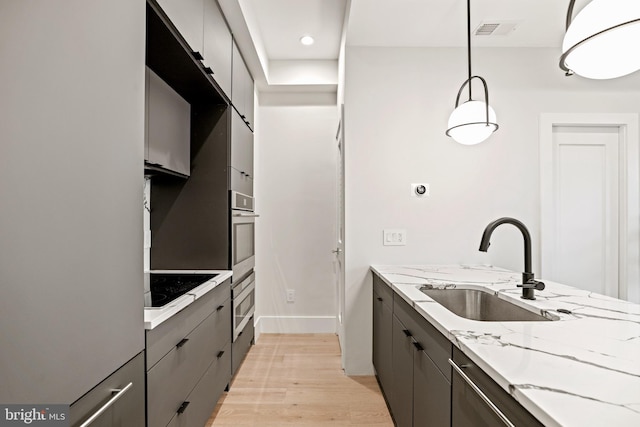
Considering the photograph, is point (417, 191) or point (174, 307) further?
point (417, 191)

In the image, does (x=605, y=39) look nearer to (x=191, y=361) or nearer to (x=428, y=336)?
(x=428, y=336)

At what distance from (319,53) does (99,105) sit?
2812mm

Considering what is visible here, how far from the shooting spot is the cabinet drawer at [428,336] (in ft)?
3.74

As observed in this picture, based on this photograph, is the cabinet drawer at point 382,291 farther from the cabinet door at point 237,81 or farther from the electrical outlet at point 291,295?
the cabinet door at point 237,81

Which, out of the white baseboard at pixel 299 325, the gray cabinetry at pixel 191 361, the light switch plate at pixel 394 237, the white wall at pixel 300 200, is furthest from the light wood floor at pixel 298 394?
the light switch plate at pixel 394 237

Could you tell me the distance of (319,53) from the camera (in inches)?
132

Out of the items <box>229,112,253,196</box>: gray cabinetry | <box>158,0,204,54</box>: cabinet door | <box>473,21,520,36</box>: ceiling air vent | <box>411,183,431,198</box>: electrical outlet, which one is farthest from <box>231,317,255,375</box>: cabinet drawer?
<box>473,21,520,36</box>: ceiling air vent

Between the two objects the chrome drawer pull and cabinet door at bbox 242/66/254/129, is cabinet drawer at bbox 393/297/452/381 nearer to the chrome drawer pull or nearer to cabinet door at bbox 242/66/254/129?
the chrome drawer pull

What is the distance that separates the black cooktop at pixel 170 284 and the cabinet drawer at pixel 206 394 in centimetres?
50

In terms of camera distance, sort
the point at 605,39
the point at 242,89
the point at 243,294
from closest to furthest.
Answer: the point at 605,39
the point at 243,294
the point at 242,89

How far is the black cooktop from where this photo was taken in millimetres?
1492

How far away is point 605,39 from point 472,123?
0.98 m

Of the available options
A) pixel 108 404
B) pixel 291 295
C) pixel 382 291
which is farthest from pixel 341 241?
pixel 108 404

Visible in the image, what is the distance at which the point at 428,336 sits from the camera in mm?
1321
